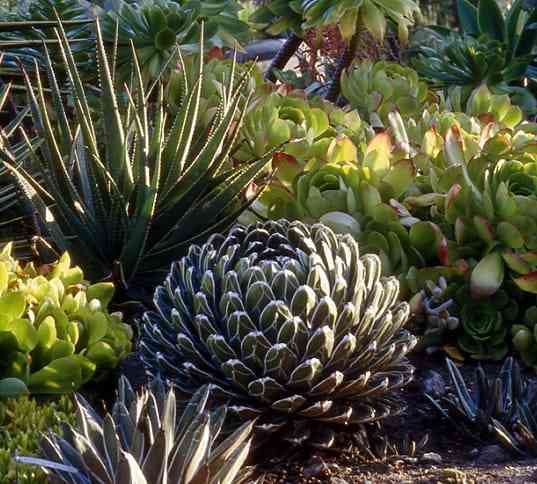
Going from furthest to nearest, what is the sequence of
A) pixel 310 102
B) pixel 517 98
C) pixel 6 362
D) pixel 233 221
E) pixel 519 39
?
pixel 519 39
pixel 517 98
pixel 310 102
pixel 233 221
pixel 6 362

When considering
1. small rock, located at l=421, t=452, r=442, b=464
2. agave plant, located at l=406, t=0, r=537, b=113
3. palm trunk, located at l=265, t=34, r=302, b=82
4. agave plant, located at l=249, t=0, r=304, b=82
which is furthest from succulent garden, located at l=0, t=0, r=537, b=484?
agave plant, located at l=406, t=0, r=537, b=113

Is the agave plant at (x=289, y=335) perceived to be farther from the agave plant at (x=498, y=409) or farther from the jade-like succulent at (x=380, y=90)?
the jade-like succulent at (x=380, y=90)

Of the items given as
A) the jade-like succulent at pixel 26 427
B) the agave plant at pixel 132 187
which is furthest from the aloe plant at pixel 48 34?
the jade-like succulent at pixel 26 427

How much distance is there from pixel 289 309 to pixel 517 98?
10.6 ft

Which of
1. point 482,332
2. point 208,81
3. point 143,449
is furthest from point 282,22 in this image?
point 143,449

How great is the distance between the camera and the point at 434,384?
2.77 m

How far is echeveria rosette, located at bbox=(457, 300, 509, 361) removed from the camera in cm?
298

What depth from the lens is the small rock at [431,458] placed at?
Answer: 2357 millimetres

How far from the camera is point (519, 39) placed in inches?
212

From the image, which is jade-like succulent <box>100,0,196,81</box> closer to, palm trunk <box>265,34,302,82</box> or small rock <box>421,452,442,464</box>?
palm trunk <box>265,34,302,82</box>

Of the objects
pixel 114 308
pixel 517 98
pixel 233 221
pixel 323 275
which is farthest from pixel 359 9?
pixel 323 275

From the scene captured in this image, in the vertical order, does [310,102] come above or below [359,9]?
below

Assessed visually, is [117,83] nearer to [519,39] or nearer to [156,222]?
[156,222]

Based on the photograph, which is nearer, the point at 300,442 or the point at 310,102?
the point at 300,442
